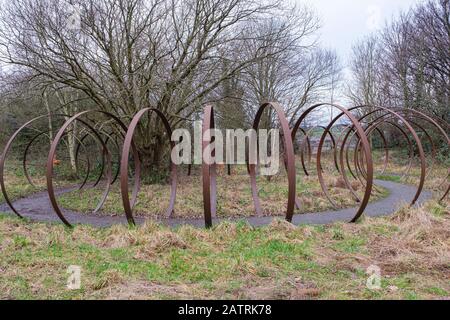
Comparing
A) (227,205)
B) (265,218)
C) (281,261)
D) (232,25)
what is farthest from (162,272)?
(232,25)

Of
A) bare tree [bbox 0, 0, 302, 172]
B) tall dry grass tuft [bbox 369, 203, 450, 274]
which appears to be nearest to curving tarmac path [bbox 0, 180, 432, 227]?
tall dry grass tuft [bbox 369, 203, 450, 274]

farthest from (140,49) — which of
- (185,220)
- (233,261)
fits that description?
(233,261)

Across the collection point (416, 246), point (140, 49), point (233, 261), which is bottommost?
point (233, 261)

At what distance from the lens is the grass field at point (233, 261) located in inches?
165

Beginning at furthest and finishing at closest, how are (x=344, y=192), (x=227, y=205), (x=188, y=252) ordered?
(x=344, y=192), (x=227, y=205), (x=188, y=252)

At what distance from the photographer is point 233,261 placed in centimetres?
505

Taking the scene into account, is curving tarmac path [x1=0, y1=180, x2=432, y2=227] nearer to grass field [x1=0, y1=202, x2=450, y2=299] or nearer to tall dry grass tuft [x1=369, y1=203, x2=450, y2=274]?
grass field [x1=0, y1=202, x2=450, y2=299]

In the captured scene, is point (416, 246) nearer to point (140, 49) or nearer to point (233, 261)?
point (233, 261)

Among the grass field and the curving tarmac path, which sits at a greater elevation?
the curving tarmac path

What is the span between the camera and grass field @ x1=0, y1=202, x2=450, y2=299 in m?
4.19

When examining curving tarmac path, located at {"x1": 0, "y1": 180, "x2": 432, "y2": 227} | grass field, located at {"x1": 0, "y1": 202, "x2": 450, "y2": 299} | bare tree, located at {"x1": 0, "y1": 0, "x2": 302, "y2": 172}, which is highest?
bare tree, located at {"x1": 0, "y1": 0, "x2": 302, "y2": 172}

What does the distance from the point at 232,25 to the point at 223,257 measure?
1028cm
